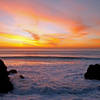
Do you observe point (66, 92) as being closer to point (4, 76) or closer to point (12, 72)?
point (4, 76)

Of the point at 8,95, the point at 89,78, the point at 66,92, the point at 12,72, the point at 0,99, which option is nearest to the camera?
the point at 0,99

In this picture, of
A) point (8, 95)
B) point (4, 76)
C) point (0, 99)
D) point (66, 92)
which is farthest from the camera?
point (4, 76)

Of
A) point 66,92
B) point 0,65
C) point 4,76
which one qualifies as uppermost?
point 0,65

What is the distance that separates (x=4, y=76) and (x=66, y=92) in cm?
454

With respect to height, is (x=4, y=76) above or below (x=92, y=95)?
above

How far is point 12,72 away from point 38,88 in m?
5.95

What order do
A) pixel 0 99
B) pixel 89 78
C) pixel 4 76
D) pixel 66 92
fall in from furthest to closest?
pixel 89 78 < pixel 4 76 < pixel 66 92 < pixel 0 99

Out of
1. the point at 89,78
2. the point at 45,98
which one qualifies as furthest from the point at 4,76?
the point at 89,78

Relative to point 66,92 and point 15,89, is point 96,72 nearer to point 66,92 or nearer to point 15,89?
point 66,92

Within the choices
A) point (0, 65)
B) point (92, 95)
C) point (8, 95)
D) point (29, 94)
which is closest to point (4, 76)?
point (0, 65)

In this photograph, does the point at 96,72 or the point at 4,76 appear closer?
the point at 4,76

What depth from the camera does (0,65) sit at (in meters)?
9.02

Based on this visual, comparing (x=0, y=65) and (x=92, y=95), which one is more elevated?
(x=0, y=65)

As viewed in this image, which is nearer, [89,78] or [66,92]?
[66,92]
